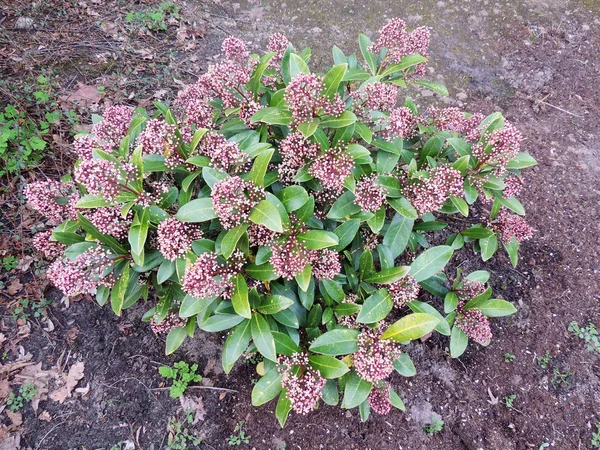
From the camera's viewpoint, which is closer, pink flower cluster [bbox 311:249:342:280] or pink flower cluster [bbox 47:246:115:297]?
pink flower cluster [bbox 47:246:115:297]

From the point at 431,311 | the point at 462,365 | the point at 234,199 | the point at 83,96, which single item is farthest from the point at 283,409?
the point at 83,96

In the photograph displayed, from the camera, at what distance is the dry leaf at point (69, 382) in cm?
323

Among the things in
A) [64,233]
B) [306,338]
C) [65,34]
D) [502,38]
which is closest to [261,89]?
[64,233]

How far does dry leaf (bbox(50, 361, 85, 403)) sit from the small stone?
4.59 m

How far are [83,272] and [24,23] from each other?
4.86 m

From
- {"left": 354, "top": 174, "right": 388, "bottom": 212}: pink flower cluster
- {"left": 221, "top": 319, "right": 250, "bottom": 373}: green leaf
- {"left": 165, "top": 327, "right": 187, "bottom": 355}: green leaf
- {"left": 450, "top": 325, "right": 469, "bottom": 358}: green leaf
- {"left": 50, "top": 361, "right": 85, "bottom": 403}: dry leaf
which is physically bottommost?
{"left": 50, "top": 361, "right": 85, "bottom": 403}: dry leaf

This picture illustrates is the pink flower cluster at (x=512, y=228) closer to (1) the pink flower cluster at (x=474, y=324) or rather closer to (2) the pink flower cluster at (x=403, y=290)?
(1) the pink flower cluster at (x=474, y=324)

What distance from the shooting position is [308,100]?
2.26m

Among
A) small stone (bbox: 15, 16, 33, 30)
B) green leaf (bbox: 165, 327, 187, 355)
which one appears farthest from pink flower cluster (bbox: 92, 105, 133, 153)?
small stone (bbox: 15, 16, 33, 30)

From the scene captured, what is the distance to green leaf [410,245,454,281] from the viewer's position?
2750 mm

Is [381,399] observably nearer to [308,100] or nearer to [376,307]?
[376,307]

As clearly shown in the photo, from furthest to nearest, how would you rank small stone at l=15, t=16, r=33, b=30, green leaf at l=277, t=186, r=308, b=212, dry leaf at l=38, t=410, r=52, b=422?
small stone at l=15, t=16, r=33, b=30, dry leaf at l=38, t=410, r=52, b=422, green leaf at l=277, t=186, r=308, b=212

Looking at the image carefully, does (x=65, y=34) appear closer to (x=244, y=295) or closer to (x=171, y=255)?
(x=171, y=255)

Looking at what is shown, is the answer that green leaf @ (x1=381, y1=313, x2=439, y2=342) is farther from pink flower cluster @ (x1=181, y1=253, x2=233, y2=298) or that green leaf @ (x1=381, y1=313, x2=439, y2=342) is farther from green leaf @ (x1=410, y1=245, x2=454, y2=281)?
pink flower cluster @ (x1=181, y1=253, x2=233, y2=298)
